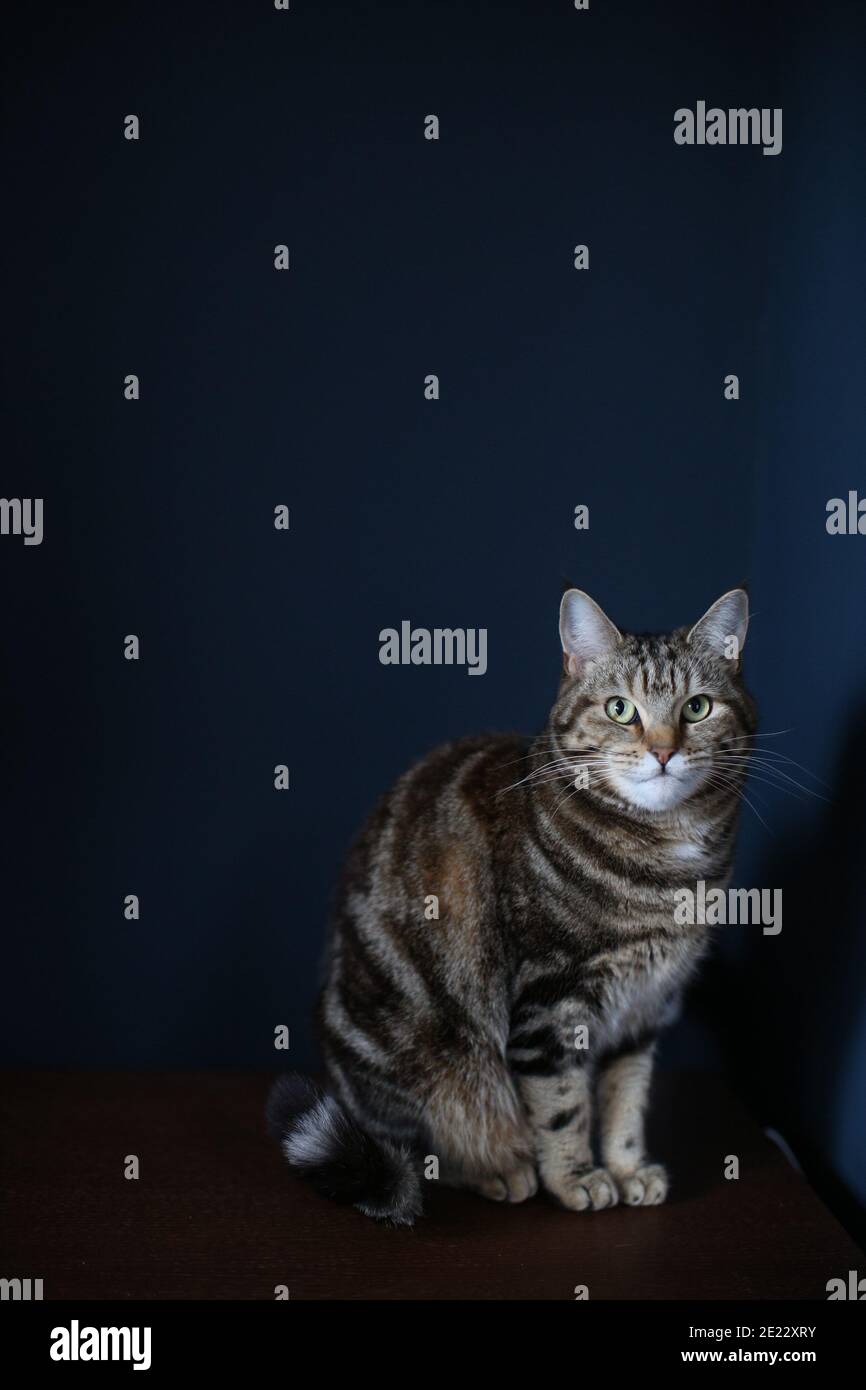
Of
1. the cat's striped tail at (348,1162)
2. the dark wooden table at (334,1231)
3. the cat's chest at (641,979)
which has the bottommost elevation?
the dark wooden table at (334,1231)

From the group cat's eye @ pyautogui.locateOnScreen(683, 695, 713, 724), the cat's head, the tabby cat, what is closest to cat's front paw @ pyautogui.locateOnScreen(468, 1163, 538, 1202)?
the tabby cat

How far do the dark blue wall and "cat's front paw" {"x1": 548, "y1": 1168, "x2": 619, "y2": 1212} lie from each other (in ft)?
1.59

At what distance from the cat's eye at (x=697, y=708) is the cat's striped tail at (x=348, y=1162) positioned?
69 centimetres

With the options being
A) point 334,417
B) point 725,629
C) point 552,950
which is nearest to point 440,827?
point 552,950

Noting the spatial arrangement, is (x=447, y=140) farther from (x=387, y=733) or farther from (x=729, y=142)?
(x=387, y=733)

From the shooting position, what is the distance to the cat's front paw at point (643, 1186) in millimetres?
1633

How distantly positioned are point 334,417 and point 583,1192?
128cm

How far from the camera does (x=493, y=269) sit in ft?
6.79

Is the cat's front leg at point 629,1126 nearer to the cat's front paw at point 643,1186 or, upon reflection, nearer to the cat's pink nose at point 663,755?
the cat's front paw at point 643,1186

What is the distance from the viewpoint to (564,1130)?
1.60m

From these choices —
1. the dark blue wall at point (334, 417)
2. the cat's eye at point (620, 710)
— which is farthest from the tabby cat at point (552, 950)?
the dark blue wall at point (334, 417)

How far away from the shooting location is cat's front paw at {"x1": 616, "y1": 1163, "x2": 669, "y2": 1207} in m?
1.63

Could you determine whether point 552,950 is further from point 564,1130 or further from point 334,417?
point 334,417

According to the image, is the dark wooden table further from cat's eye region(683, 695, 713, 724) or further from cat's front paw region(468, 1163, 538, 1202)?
cat's eye region(683, 695, 713, 724)
